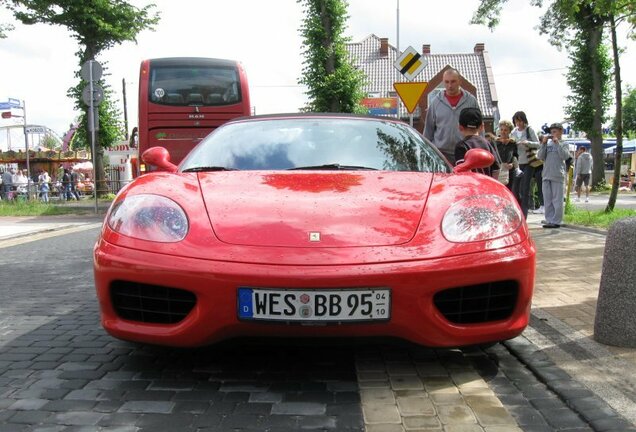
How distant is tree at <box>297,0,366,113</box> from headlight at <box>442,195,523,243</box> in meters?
24.8

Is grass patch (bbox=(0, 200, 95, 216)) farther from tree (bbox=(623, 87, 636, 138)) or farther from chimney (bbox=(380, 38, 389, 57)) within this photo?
tree (bbox=(623, 87, 636, 138))

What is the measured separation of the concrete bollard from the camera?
123 inches

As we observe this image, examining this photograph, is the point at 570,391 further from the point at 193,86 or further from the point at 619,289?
the point at 193,86

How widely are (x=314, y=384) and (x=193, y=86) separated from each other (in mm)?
10716

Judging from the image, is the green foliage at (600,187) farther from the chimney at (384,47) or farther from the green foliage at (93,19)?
the chimney at (384,47)

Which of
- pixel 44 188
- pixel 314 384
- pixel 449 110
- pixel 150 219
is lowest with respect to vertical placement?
pixel 44 188

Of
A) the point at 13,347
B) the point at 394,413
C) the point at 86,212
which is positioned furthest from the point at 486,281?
the point at 86,212

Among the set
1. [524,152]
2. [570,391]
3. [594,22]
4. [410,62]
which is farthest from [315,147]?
[594,22]

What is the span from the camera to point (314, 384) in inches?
106

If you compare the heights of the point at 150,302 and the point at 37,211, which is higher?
the point at 150,302

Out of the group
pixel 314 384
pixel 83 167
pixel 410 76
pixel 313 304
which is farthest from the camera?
pixel 83 167

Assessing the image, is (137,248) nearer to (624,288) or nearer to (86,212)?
(624,288)

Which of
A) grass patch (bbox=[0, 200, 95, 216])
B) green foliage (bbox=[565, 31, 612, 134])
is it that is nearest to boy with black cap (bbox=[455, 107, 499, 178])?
grass patch (bbox=[0, 200, 95, 216])

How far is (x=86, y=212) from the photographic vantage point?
52.5 ft
